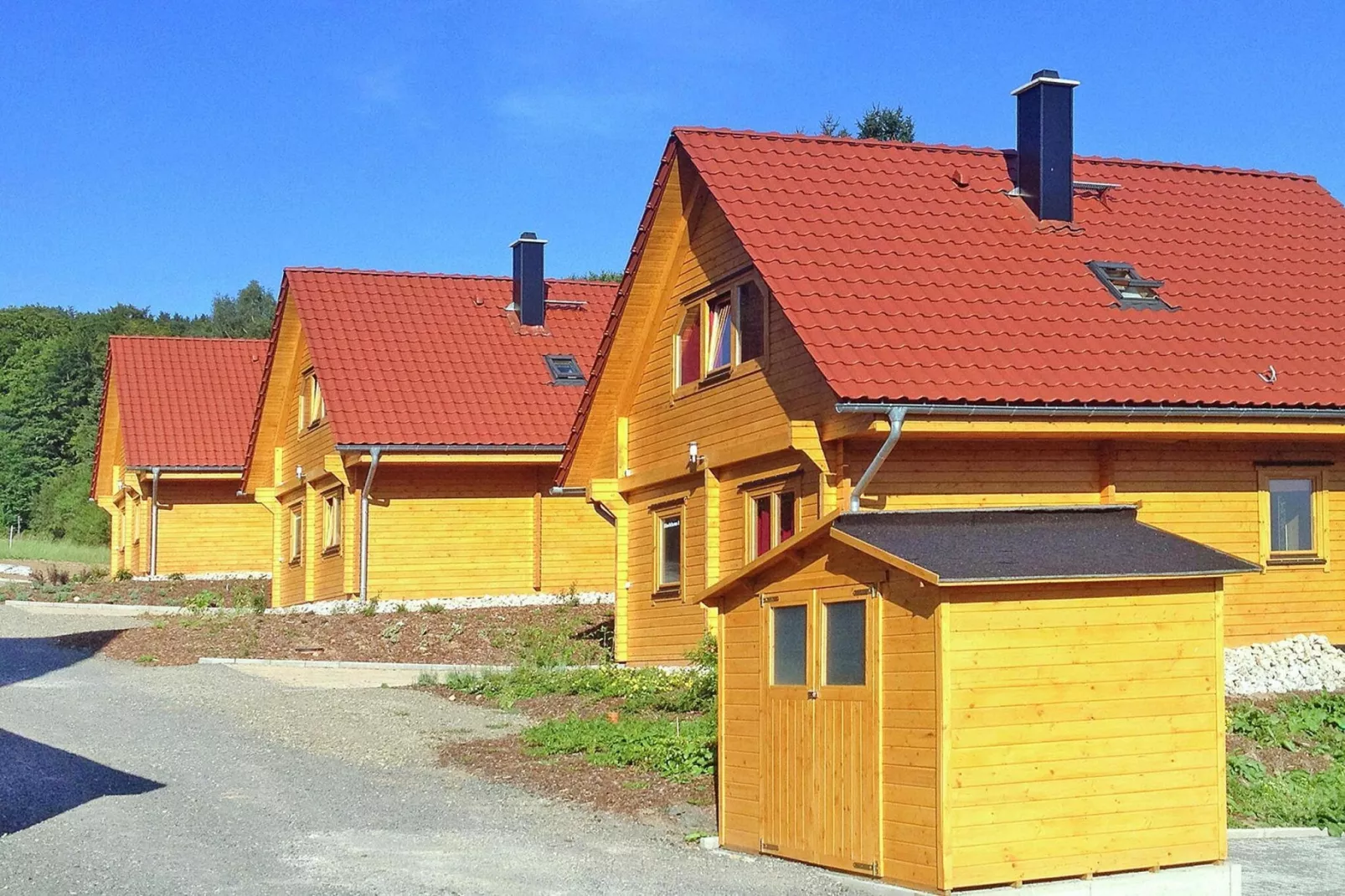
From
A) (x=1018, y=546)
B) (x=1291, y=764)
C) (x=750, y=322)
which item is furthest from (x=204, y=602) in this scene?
(x=1018, y=546)

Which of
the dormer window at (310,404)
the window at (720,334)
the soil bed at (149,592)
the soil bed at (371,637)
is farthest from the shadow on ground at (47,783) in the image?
the soil bed at (149,592)

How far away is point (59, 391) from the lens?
89562mm

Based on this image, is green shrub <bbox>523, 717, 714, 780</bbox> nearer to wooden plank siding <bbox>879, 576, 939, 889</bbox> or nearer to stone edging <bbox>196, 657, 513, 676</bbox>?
wooden plank siding <bbox>879, 576, 939, 889</bbox>

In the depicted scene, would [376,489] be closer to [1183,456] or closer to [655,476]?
[655,476]

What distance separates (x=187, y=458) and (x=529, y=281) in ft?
41.2

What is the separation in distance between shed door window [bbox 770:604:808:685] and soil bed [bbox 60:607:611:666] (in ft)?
36.5

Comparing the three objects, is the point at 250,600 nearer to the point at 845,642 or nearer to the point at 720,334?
the point at 720,334

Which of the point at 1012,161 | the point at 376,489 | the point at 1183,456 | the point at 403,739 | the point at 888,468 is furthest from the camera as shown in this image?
the point at 376,489

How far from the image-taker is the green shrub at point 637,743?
13906 millimetres

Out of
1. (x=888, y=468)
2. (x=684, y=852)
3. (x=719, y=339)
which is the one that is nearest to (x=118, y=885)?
(x=684, y=852)

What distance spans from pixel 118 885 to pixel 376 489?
63.1 ft

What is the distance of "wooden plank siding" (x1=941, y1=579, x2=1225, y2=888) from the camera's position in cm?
954

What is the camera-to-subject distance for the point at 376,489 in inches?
1126

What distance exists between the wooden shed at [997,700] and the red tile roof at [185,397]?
30373 mm
